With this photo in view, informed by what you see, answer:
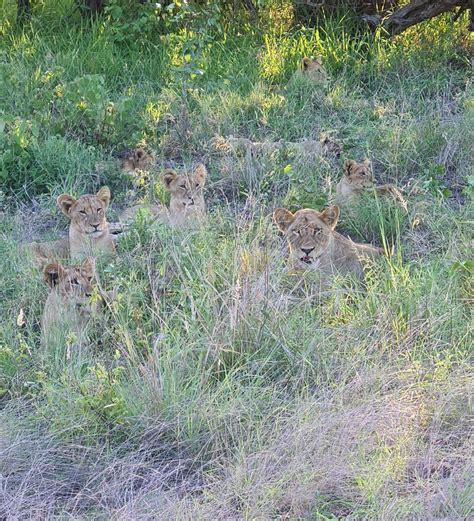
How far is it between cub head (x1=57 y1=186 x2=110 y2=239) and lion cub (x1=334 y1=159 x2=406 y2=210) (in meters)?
1.51

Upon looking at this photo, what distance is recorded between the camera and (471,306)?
5.12 m

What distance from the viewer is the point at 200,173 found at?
279 inches

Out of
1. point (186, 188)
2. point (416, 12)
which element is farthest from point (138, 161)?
point (416, 12)

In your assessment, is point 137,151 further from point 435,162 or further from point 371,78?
point 371,78

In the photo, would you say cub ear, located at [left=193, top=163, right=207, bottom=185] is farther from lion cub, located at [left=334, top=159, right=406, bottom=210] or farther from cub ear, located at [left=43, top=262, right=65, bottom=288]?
cub ear, located at [left=43, top=262, right=65, bottom=288]

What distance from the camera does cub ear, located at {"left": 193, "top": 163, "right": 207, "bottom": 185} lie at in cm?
706

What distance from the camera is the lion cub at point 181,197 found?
6.76 meters

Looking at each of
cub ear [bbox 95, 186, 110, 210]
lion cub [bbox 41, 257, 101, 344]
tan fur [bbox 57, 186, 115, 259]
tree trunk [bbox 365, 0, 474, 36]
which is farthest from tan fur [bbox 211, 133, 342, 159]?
tree trunk [bbox 365, 0, 474, 36]

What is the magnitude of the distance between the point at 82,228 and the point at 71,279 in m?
1.25

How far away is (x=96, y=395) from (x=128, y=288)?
101cm

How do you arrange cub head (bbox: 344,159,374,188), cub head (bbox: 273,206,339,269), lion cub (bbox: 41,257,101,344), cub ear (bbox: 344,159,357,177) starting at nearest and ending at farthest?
lion cub (bbox: 41,257,101,344)
cub head (bbox: 273,206,339,269)
cub head (bbox: 344,159,374,188)
cub ear (bbox: 344,159,357,177)

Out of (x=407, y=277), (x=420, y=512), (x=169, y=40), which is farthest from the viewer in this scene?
(x=169, y=40)

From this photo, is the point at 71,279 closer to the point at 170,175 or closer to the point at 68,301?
the point at 68,301

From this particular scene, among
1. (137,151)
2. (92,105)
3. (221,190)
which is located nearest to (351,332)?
(221,190)
